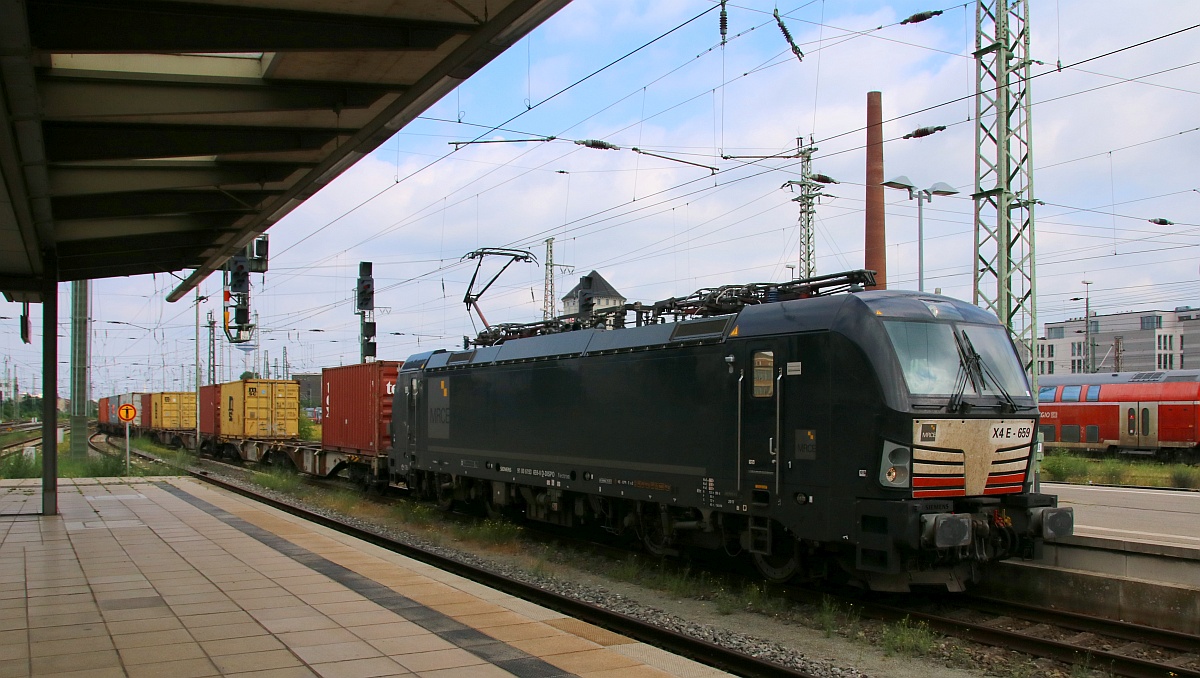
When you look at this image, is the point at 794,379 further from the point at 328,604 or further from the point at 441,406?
the point at 441,406

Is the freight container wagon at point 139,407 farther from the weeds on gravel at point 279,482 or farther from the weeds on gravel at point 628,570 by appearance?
the weeds on gravel at point 628,570

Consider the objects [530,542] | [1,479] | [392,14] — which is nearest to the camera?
[392,14]

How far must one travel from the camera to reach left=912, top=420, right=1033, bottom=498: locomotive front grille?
866 centimetres

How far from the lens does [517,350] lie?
1518cm

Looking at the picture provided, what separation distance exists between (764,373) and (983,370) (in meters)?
2.26

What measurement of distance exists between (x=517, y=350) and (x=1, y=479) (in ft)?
55.9

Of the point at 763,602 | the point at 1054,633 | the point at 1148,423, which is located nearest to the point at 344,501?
the point at 763,602

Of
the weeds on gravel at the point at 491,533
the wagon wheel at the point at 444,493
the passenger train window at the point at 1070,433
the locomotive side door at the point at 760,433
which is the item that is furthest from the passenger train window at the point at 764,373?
the passenger train window at the point at 1070,433

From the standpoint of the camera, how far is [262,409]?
34.0 metres

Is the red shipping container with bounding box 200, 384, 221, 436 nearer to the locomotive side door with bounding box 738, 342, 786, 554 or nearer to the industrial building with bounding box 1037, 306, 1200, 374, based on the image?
the locomotive side door with bounding box 738, 342, 786, 554

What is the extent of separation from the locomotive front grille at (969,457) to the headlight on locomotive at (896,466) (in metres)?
0.08

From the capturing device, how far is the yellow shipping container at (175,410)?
44781 mm

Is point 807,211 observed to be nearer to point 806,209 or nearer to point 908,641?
point 806,209

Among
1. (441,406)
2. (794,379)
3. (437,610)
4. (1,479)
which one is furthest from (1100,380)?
(1,479)
